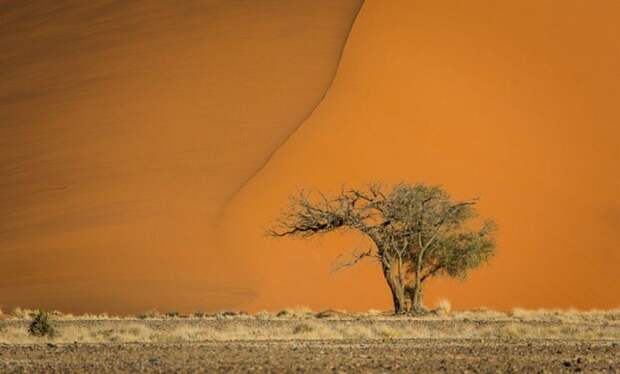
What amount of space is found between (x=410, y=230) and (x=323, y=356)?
14.6 m

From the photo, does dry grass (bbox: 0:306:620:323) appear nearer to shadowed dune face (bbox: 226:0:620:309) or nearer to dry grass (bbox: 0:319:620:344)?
dry grass (bbox: 0:319:620:344)

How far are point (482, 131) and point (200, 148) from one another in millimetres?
8159

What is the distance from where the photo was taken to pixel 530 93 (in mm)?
41438

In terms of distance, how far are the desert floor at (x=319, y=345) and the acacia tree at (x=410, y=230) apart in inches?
115

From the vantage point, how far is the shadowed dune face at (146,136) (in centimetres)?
3419

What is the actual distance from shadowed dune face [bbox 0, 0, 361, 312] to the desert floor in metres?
7.09

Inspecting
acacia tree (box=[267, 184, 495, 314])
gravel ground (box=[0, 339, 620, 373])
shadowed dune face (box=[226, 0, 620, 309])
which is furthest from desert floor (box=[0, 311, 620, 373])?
shadowed dune face (box=[226, 0, 620, 309])

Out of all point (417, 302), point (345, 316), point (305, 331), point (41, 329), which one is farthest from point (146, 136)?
point (41, 329)

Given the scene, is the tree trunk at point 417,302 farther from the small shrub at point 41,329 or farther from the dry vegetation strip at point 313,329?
the small shrub at point 41,329

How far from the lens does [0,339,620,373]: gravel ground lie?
14188 millimetres

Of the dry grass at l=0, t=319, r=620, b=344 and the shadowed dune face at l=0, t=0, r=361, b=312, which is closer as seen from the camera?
the dry grass at l=0, t=319, r=620, b=344

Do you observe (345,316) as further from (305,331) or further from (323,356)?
(323,356)

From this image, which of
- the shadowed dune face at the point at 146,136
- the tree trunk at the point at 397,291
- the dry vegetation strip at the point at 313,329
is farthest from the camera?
the shadowed dune face at the point at 146,136

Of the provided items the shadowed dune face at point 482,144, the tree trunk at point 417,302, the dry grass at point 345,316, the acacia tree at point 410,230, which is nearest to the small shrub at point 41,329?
the dry grass at point 345,316
